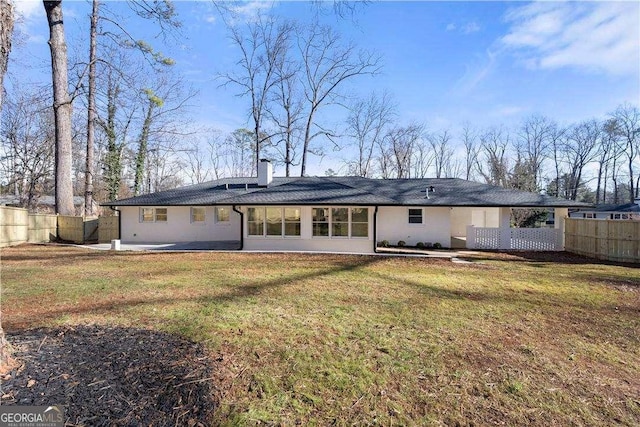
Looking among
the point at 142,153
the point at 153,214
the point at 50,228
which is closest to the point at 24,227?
the point at 50,228

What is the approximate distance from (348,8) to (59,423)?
25.6ft

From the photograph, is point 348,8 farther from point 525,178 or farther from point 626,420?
point 525,178

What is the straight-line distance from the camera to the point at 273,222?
560 inches

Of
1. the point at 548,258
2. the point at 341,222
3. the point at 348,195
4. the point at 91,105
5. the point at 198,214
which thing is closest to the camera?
the point at 548,258

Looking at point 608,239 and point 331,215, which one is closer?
point 608,239

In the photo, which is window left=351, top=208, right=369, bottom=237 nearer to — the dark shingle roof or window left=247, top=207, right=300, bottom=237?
the dark shingle roof

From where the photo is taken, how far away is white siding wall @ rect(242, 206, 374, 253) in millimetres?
13672

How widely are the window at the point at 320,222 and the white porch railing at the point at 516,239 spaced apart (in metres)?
7.58

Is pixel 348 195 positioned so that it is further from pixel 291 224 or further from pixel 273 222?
pixel 273 222

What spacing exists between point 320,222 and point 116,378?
11360 millimetres

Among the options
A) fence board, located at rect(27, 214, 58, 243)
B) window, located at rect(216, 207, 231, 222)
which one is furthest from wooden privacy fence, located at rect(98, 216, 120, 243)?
window, located at rect(216, 207, 231, 222)

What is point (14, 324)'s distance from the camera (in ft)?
13.8

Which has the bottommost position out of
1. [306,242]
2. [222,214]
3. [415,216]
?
[306,242]

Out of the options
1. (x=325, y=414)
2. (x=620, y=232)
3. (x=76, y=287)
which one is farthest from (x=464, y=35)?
(x=76, y=287)
